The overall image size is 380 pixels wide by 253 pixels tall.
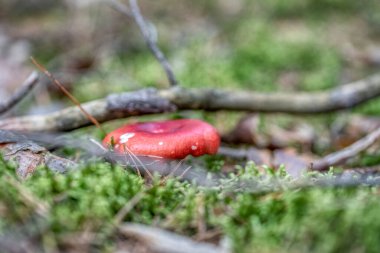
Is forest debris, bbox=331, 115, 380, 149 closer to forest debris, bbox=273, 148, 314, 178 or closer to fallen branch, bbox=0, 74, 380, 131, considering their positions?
fallen branch, bbox=0, 74, 380, 131

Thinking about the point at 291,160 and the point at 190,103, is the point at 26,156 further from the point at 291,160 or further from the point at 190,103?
the point at 291,160

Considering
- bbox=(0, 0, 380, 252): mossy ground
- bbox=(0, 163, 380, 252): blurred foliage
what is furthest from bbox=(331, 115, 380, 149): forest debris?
bbox=(0, 163, 380, 252): blurred foliage

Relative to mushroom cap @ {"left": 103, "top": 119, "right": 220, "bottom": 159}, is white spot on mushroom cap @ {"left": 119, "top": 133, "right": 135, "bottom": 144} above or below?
above

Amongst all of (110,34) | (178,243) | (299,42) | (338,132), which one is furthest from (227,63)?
(178,243)

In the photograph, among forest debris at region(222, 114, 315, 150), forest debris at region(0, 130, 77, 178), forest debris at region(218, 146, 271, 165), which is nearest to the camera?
forest debris at region(0, 130, 77, 178)

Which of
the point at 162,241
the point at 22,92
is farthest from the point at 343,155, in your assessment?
the point at 22,92

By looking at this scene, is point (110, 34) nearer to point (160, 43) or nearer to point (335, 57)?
point (160, 43)

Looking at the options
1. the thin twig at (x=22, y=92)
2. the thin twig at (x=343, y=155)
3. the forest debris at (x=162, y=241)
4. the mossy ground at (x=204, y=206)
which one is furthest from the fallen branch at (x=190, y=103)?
the forest debris at (x=162, y=241)
